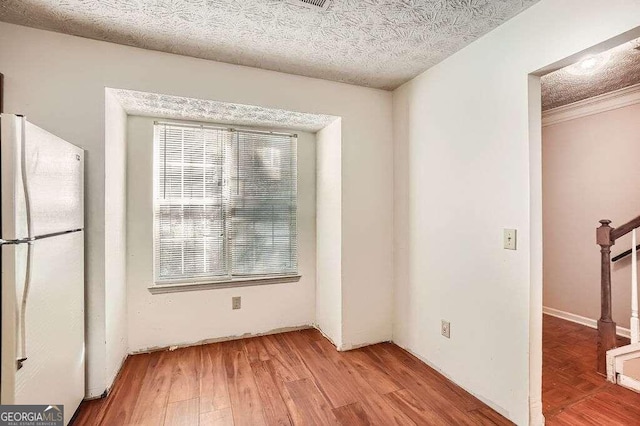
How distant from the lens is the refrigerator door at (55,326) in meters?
1.30

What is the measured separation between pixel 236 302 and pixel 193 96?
6.27 feet

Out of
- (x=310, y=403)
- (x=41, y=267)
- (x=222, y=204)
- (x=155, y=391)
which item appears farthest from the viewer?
(x=222, y=204)

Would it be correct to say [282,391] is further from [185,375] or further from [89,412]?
[89,412]

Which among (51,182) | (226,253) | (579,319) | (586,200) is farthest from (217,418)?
(586,200)

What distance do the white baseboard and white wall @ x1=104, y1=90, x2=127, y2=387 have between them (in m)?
4.61

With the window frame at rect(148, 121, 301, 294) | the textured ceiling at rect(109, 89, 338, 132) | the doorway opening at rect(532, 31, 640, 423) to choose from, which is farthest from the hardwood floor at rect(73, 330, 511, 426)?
the textured ceiling at rect(109, 89, 338, 132)

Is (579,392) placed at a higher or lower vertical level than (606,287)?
lower

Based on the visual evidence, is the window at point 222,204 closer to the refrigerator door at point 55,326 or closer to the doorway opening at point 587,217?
the refrigerator door at point 55,326

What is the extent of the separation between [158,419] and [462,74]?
3029 mm

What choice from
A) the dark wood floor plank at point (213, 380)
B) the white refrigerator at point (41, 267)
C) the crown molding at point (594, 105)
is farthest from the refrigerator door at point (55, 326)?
the crown molding at point (594, 105)

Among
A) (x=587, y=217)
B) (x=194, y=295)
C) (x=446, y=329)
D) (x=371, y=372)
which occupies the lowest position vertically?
(x=371, y=372)

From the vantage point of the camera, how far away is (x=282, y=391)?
81.5 inches

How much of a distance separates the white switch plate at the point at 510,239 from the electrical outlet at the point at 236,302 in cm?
235

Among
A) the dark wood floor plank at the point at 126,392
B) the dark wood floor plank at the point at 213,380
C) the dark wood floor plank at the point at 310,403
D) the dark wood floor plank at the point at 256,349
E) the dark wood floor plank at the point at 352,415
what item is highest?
the dark wood floor plank at the point at 126,392
